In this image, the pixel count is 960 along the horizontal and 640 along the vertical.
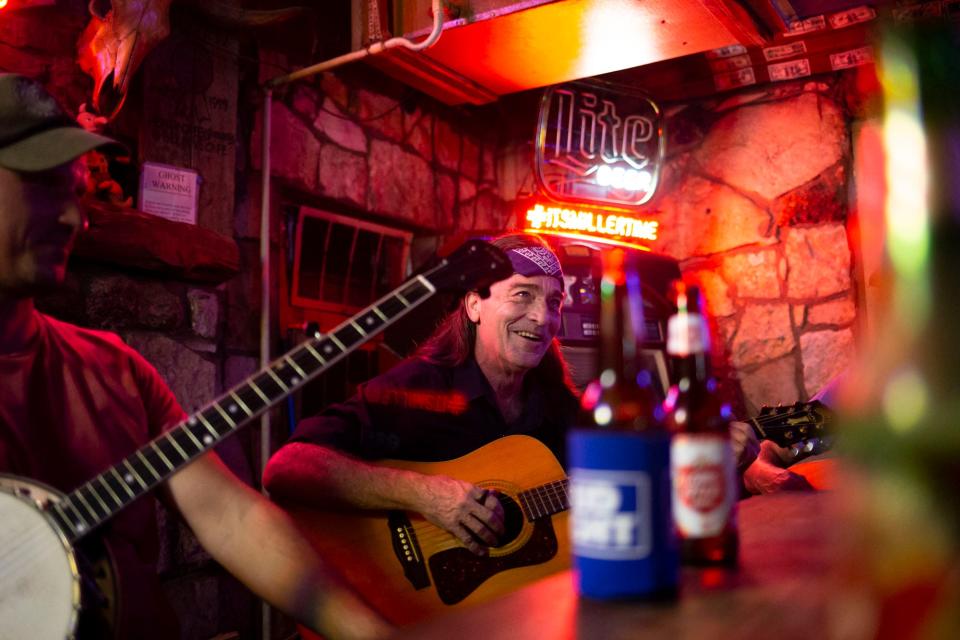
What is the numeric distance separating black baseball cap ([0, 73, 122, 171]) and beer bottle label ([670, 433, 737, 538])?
1.33m

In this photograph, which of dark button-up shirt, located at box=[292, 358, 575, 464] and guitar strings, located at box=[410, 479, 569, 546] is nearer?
guitar strings, located at box=[410, 479, 569, 546]

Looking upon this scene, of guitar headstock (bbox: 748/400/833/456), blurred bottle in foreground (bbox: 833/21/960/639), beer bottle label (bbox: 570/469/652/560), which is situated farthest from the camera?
guitar headstock (bbox: 748/400/833/456)

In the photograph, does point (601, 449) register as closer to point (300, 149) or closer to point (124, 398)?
point (124, 398)

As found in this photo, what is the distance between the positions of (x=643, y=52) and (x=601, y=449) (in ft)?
11.7

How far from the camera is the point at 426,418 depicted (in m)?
2.57

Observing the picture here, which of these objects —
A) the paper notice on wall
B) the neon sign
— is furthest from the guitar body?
the neon sign

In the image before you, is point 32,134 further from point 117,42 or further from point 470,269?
point 117,42

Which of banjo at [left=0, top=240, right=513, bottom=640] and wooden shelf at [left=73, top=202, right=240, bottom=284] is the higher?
wooden shelf at [left=73, top=202, right=240, bottom=284]

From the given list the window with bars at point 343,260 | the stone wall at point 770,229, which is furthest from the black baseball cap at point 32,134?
the stone wall at point 770,229

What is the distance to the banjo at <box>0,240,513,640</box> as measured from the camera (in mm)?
1354

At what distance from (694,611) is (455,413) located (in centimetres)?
193

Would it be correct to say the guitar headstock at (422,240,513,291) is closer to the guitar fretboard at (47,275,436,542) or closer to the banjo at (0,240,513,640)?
the banjo at (0,240,513,640)

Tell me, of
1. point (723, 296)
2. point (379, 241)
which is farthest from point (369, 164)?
point (723, 296)

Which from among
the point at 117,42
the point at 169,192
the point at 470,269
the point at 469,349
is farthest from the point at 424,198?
the point at 470,269
